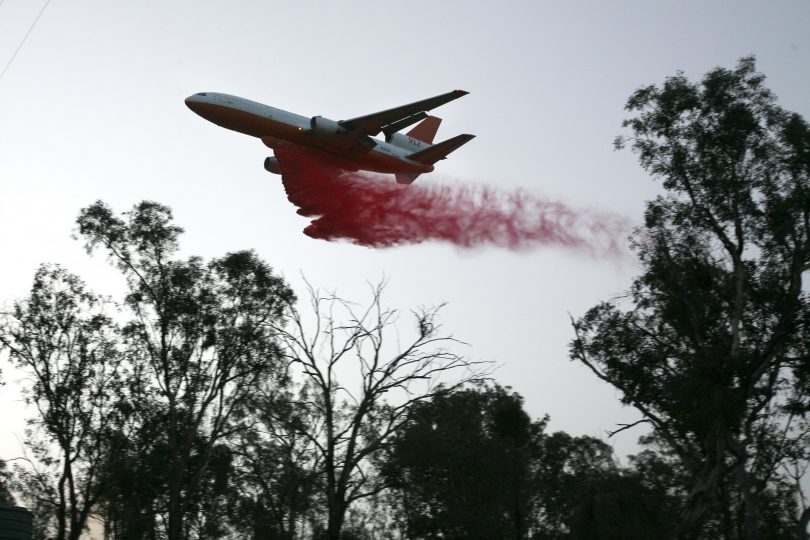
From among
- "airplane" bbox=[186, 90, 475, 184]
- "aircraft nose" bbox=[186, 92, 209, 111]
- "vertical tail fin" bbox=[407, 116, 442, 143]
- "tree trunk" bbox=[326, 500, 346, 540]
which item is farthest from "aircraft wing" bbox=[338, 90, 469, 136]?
"tree trunk" bbox=[326, 500, 346, 540]

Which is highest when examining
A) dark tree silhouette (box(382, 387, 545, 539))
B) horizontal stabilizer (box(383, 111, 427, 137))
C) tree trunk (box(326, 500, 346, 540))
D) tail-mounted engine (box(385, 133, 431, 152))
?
tail-mounted engine (box(385, 133, 431, 152))

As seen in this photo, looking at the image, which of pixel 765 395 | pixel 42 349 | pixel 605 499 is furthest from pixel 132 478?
pixel 765 395

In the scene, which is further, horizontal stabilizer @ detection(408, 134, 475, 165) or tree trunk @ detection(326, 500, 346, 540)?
horizontal stabilizer @ detection(408, 134, 475, 165)

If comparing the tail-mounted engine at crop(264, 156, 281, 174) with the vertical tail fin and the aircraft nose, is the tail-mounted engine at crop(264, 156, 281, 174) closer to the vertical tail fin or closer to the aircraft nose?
the aircraft nose

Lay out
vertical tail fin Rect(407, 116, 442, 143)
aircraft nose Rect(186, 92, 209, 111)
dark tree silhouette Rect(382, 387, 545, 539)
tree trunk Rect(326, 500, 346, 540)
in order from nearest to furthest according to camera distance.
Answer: tree trunk Rect(326, 500, 346, 540), aircraft nose Rect(186, 92, 209, 111), dark tree silhouette Rect(382, 387, 545, 539), vertical tail fin Rect(407, 116, 442, 143)

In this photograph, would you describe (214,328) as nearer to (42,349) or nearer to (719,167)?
(42,349)

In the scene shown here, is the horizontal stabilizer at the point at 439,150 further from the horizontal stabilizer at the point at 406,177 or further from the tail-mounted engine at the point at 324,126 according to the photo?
the tail-mounted engine at the point at 324,126

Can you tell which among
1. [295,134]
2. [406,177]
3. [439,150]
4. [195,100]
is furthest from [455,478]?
[195,100]

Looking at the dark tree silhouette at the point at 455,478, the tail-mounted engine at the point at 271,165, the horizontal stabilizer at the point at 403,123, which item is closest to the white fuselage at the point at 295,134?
the horizontal stabilizer at the point at 403,123
